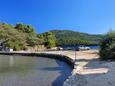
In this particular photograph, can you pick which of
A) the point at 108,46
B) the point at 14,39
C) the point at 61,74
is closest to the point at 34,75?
the point at 61,74

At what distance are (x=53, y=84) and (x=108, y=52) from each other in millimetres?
13818

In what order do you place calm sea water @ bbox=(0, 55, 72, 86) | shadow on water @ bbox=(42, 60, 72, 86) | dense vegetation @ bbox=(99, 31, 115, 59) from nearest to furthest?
1. shadow on water @ bbox=(42, 60, 72, 86)
2. calm sea water @ bbox=(0, 55, 72, 86)
3. dense vegetation @ bbox=(99, 31, 115, 59)

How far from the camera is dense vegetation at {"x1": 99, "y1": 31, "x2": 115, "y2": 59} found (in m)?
29.6

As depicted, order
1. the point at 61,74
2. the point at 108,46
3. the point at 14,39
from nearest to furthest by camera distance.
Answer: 1. the point at 61,74
2. the point at 108,46
3. the point at 14,39

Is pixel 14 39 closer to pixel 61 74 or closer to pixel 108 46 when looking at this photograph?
pixel 108 46

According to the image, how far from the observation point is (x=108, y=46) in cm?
3031

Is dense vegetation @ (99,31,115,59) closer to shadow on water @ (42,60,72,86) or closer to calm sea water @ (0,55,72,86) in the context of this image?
calm sea water @ (0,55,72,86)

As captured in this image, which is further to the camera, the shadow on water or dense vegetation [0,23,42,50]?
dense vegetation [0,23,42,50]

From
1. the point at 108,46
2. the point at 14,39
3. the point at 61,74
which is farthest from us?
the point at 14,39

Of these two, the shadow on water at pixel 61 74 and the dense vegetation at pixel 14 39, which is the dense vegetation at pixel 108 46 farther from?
the dense vegetation at pixel 14 39

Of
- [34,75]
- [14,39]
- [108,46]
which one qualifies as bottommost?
[34,75]

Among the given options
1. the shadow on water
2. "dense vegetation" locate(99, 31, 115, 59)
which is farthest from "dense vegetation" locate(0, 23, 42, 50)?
the shadow on water

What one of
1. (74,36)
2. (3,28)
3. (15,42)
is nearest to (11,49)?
(15,42)

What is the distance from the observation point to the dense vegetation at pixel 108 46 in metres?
29.6
